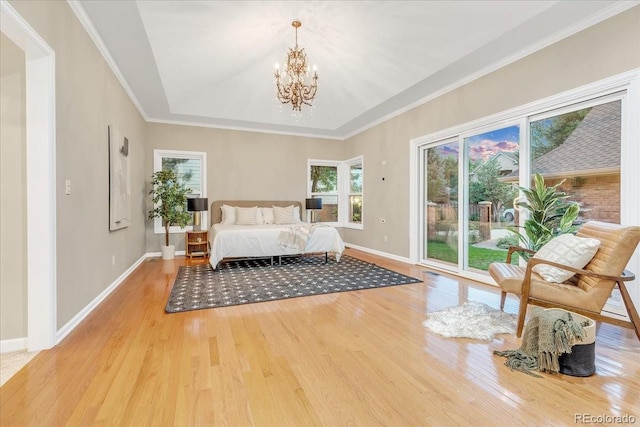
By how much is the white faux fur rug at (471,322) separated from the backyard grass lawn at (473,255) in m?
1.23

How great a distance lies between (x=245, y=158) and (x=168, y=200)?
75.8 inches

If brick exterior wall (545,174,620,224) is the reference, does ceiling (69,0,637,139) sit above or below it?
above

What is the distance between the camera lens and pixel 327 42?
3.49 meters

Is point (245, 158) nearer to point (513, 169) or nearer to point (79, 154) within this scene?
point (79, 154)

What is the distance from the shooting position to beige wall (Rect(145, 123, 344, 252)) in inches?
241

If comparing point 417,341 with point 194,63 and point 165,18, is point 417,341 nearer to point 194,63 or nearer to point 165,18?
point 165,18

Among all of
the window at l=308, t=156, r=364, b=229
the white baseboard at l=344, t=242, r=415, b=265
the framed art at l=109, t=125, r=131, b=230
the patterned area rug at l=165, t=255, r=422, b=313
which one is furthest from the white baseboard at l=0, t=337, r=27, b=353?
the window at l=308, t=156, r=364, b=229

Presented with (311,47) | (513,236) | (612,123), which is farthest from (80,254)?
(612,123)

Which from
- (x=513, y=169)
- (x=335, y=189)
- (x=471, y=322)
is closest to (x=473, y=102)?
(x=513, y=169)

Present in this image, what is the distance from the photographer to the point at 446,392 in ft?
5.41

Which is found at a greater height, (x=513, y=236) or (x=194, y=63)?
(x=194, y=63)

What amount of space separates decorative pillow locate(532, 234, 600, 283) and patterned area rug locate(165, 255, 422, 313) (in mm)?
1734

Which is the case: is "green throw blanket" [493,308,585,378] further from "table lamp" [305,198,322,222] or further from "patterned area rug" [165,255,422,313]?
"table lamp" [305,198,322,222]

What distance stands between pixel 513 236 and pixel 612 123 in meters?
1.50
